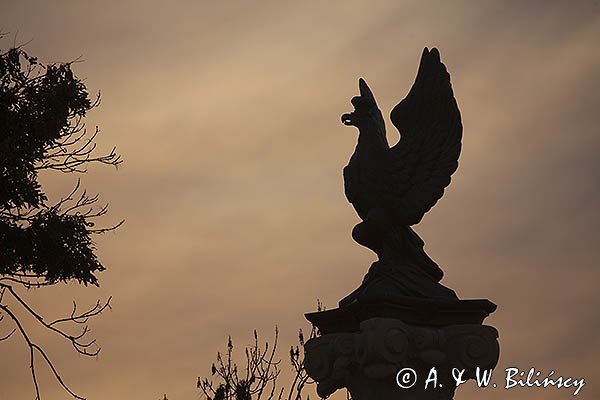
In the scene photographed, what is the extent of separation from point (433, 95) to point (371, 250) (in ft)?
5.58

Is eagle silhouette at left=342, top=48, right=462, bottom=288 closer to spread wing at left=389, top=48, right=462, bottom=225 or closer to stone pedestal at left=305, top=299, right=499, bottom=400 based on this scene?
spread wing at left=389, top=48, right=462, bottom=225

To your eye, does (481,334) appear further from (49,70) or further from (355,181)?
(49,70)

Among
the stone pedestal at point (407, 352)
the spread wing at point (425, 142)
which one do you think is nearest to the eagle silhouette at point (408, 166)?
the spread wing at point (425, 142)

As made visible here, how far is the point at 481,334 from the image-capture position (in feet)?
28.3

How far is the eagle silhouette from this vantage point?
938 centimetres

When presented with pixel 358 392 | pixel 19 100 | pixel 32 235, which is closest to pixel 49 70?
pixel 19 100

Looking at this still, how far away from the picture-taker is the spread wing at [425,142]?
30.8 feet

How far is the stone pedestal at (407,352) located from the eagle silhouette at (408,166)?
0.78m

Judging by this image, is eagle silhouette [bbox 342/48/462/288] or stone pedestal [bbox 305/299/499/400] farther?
eagle silhouette [bbox 342/48/462/288]

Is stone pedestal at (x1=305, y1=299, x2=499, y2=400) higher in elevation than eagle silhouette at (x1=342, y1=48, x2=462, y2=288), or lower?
lower

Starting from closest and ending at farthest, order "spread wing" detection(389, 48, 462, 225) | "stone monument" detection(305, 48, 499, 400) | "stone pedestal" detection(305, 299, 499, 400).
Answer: "stone pedestal" detection(305, 299, 499, 400), "stone monument" detection(305, 48, 499, 400), "spread wing" detection(389, 48, 462, 225)

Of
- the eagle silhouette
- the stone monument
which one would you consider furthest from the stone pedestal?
the eagle silhouette

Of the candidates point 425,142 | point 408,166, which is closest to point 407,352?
point 408,166

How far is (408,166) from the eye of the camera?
31.0 feet
